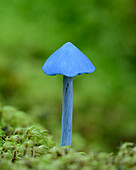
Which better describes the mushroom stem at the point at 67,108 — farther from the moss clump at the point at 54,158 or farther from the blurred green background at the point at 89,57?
the blurred green background at the point at 89,57

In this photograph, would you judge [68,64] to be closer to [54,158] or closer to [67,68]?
[67,68]

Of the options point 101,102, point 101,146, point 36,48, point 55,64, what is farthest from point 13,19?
point 55,64

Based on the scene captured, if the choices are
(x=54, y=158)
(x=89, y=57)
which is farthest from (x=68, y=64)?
(x=89, y=57)

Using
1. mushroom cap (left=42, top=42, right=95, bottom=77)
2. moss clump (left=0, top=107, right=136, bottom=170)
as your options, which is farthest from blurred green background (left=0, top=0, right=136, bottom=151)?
mushroom cap (left=42, top=42, right=95, bottom=77)

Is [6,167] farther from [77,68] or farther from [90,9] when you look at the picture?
[90,9]

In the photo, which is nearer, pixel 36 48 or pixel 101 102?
pixel 101 102

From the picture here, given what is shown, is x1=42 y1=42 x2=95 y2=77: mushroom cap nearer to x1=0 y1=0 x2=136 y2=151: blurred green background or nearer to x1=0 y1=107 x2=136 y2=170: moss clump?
x1=0 y1=107 x2=136 y2=170: moss clump
